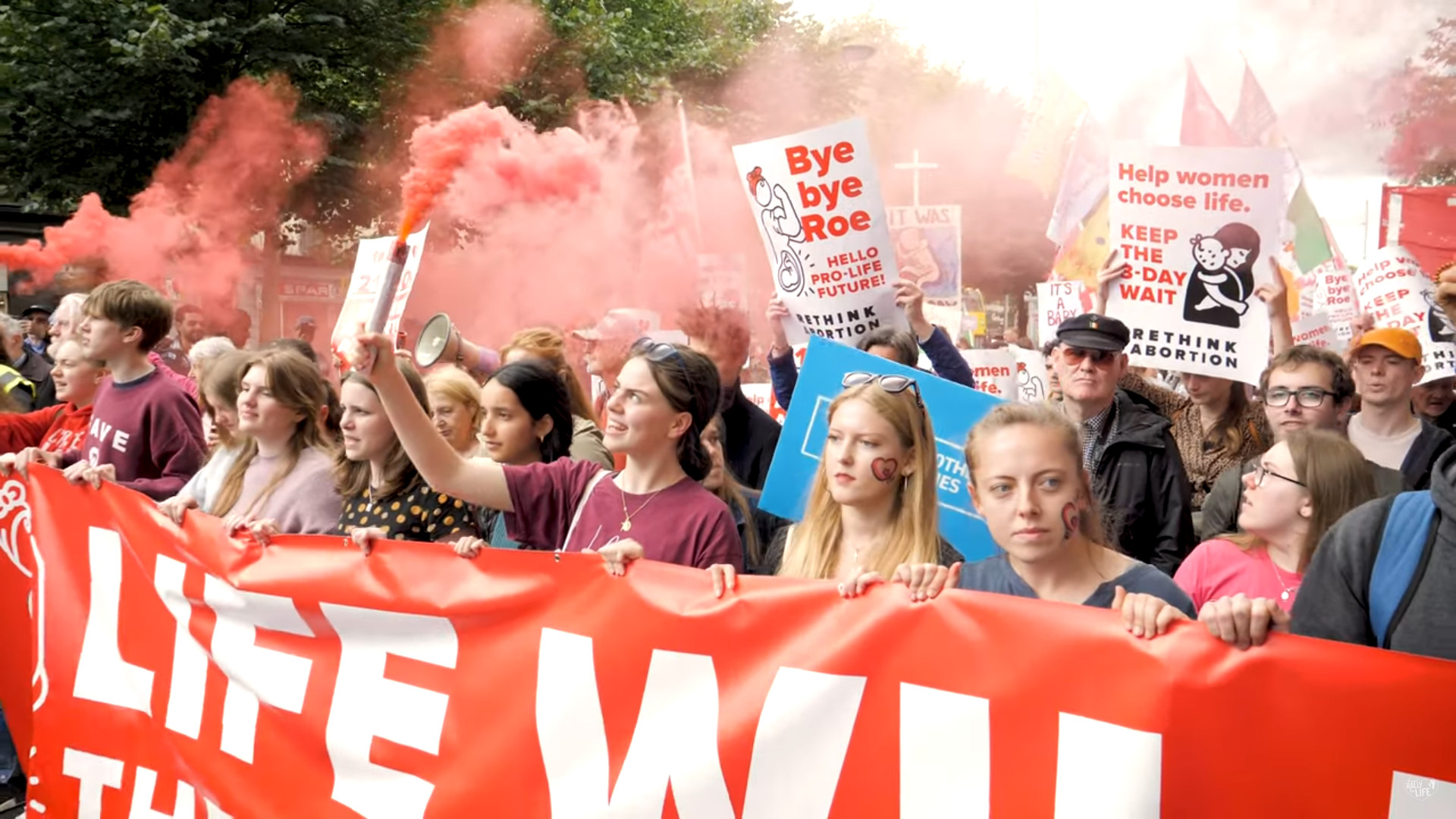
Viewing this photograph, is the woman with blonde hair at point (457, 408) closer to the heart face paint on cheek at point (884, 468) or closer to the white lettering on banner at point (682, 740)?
the white lettering on banner at point (682, 740)

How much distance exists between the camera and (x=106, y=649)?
406cm

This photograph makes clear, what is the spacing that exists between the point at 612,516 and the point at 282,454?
151cm

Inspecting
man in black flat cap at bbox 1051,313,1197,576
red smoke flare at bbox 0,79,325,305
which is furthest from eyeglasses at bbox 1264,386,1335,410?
red smoke flare at bbox 0,79,325,305

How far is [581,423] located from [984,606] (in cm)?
255

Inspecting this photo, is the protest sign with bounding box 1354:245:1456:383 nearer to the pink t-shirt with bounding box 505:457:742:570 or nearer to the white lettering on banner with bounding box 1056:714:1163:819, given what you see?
the pink t-shirt with bounding box 505:457:742:570

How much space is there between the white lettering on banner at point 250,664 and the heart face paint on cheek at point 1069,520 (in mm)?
1962

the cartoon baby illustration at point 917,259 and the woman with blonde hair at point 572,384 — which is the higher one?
the cartoon baby illustration at point 917,259

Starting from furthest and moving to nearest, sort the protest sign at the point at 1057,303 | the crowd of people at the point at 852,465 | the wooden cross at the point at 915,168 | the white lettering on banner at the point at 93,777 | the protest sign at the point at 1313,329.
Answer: the wooden cross at the point at 915,168 < the protest sign at the point at 1057,303 < the protest sign at the point at 1313,329 < the white lettering on banner at the point at 93,777 < the crowd of people at the point at 852,465

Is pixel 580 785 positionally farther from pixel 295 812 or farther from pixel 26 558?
pixel 26 558

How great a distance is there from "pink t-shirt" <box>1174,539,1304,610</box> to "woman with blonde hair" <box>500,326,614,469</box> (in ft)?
5.91

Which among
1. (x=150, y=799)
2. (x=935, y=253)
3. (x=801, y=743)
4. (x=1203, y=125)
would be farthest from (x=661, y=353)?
(x=935, y=253)

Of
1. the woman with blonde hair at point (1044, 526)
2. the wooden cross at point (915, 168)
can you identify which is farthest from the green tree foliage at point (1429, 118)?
the woman with blonde hair at point (1044, 526)

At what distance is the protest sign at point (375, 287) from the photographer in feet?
10.5

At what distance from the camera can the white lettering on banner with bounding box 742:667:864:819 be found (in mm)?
2627
